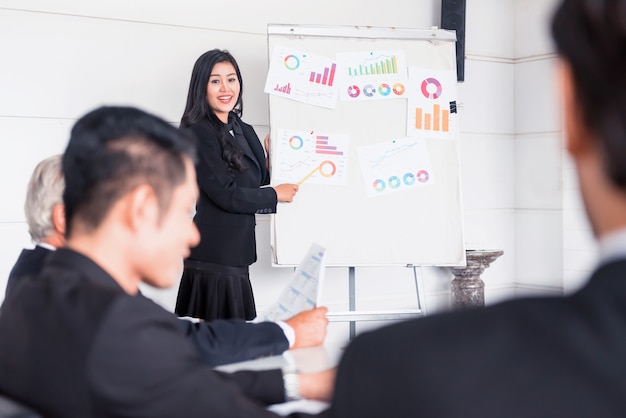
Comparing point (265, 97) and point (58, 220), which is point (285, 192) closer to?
point (265, 97)

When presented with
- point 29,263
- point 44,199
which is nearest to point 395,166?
point 44,199

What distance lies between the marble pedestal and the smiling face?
2029 mm

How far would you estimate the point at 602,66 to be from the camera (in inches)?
24.0

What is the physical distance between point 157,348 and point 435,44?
336cm

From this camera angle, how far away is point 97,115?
49.8 inches

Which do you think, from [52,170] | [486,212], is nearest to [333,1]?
[486,212]

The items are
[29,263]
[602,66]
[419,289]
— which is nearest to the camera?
[602,66]

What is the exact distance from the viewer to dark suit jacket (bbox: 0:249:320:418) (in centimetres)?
110

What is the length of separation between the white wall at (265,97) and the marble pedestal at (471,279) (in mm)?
205

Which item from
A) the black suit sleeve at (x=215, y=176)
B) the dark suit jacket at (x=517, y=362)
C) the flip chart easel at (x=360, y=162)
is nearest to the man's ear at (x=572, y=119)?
the dark suit jacket at (x=517, y=362)

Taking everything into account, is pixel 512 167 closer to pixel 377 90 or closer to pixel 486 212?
pixel 486 212

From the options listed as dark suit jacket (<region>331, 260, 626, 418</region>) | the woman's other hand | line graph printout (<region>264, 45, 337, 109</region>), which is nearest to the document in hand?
dark suit jacket (<region>331, 260, 626, 418</region>)

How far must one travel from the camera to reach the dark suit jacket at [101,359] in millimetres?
1103

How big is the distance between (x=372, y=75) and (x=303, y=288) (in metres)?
2.23
